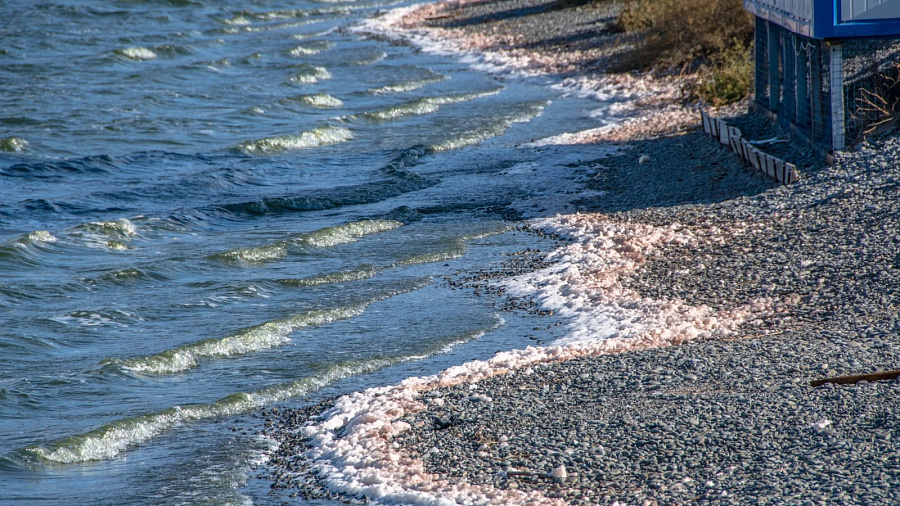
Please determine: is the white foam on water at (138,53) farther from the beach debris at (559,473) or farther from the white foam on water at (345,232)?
the beach debris at (559,473)

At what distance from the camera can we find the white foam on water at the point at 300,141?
73.4 ft

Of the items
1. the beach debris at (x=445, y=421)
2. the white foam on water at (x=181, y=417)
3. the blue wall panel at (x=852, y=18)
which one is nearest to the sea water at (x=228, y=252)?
the white foam on water at (x=181, y=417)

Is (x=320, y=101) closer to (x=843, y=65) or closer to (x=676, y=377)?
(x=843, y=65)

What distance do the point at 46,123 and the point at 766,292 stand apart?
69.4 feet

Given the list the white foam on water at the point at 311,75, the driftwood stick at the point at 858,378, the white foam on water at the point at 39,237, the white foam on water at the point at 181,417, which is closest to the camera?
the driftwood stick at the point at 858,378

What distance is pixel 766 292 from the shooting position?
33.7 feet

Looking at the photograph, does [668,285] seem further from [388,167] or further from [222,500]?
[388,167]

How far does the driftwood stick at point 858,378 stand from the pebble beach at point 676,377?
112mm

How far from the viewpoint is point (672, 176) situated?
15.4 meters

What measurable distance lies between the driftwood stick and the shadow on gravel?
20.7 feet

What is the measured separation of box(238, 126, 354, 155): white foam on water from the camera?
22375 mm

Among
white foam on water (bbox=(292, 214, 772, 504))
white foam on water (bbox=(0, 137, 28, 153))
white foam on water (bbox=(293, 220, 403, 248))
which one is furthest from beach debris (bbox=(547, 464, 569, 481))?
white foam on water (bbox=(0, 137, 28, 153))

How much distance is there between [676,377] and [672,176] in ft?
25.2

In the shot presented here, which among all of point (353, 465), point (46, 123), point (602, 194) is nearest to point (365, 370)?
point (353, 465)
